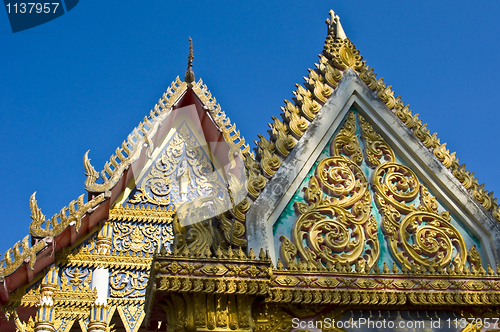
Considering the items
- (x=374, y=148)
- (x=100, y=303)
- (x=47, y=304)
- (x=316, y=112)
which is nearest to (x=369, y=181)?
(x=374, y=148)

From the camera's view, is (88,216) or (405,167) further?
(88,216)

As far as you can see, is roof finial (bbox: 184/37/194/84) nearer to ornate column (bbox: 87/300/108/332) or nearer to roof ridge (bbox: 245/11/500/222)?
roof ridge (bbox: 245/11/500/222)

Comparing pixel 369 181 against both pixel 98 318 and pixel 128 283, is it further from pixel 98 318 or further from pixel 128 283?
pixel 98 318

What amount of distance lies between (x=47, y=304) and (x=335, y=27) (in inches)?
254

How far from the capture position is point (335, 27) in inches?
380

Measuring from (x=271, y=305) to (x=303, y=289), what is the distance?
38 cm

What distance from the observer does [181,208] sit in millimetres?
6758

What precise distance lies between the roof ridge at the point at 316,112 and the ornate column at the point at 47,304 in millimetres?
4884

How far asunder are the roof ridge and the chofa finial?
2.2 inches

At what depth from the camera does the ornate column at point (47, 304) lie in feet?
33.3

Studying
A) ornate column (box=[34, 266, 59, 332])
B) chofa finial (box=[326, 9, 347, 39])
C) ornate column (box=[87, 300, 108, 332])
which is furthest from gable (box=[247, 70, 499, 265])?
ornate column (box=[34, 266, 59, 332])

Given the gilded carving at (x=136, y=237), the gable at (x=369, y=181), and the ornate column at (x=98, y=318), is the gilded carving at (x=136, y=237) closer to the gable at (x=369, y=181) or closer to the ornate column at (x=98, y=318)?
the ornate column at (x=98, y=318)

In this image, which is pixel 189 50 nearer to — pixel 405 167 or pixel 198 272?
pixel 405 167

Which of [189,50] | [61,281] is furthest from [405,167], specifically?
[61,281]
